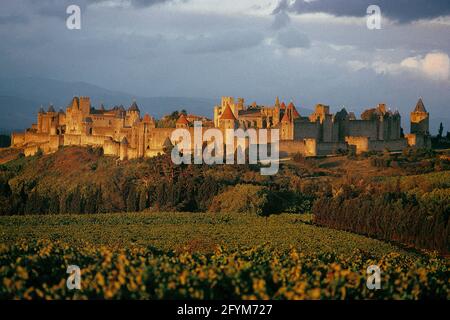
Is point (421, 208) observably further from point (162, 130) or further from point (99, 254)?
point (162, 130)

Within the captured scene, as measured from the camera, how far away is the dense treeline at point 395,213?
99.3ft

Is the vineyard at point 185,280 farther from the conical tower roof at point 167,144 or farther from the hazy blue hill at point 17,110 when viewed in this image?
the hazy blue hill at point 17,110

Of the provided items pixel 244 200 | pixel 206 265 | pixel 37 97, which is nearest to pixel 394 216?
pixel 244 200

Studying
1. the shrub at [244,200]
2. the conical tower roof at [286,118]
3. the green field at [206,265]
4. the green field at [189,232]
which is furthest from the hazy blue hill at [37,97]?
the green field at [206,265]

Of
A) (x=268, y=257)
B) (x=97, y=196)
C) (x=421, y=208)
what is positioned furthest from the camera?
(x=97, y=196)

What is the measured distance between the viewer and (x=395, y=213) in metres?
32.5

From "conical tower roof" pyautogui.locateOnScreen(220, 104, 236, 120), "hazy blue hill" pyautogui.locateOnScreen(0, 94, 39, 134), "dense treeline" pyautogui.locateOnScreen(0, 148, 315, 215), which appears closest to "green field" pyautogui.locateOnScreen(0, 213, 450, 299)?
"dense treeline" pyautogui.locateOnScreen(0, 148, 315, 215)

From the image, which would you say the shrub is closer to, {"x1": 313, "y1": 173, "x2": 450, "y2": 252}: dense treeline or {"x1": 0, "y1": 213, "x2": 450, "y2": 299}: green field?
{"x1": 313, "y1": 173, "x2": 450, "y2": 252}: dense treeline

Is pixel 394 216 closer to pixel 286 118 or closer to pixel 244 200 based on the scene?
pixel 244 200

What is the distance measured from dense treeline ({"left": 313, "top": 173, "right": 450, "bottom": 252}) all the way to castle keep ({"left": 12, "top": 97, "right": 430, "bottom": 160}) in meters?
11.4

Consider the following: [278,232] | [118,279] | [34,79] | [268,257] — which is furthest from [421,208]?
[34,79]

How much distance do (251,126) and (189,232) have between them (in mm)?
23328

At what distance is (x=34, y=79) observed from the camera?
409ft
